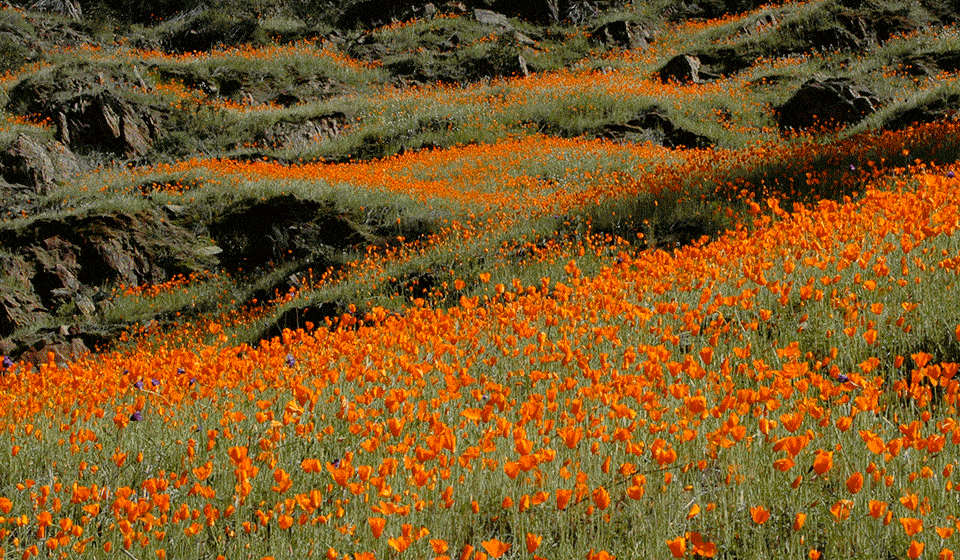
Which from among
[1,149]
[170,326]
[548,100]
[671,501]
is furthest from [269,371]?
[548,100]

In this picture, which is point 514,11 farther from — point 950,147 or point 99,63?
point 950,147

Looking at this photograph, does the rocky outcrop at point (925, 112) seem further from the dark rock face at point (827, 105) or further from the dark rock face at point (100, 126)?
the dark rock face at point (100, 126)

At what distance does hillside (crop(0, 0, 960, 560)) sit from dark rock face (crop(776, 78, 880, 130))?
10 cm

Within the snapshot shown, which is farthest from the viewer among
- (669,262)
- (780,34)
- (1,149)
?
(780,34)

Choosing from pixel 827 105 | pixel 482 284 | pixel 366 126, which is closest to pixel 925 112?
pixel 827 105

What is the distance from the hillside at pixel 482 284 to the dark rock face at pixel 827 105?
10 centimetres

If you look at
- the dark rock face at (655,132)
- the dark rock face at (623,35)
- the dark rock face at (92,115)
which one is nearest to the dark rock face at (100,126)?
the dark rock face at (92,115)

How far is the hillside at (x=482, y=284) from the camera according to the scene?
7.95 feet

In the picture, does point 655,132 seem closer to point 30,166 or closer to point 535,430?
point 30,166

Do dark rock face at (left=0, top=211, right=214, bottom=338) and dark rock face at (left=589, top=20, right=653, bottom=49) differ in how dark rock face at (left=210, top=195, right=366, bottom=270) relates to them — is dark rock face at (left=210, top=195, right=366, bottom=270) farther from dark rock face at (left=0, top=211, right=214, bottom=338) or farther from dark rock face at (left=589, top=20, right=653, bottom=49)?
dark rock face at (left=589, top=20, right=653, bottom=49)

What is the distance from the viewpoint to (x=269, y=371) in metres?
4.62

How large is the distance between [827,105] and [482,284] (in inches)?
521

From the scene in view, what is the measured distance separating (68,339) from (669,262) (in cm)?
781

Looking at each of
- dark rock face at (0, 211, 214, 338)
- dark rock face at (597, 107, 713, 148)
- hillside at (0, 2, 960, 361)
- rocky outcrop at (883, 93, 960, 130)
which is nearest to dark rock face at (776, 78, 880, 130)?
hillside at (0, 2, 960, 361)
